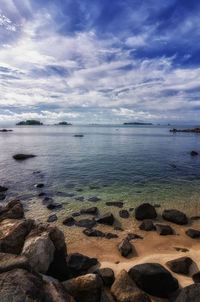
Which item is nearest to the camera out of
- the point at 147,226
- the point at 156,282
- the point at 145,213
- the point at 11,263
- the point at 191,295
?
the point at 11,263

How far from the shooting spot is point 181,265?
7.79 metres

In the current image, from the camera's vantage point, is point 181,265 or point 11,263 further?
point 181,265

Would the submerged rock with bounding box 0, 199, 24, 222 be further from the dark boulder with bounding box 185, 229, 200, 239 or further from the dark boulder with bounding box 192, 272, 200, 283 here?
the dark boulder with bounding box 185, 229, 200, 239

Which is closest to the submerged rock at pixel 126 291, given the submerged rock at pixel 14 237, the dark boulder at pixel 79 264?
the dark boulder at pixel 79 264

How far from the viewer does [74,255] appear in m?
8.27

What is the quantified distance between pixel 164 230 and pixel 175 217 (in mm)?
1947

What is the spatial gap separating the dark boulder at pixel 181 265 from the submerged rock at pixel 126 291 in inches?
103

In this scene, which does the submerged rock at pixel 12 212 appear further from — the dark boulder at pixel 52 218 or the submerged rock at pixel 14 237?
the submerged rock at pixel 14 237

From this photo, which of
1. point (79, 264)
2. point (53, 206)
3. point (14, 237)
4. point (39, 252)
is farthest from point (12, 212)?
point (39, 252)

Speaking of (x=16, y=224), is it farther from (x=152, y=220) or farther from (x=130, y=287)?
(x=152, y=220)

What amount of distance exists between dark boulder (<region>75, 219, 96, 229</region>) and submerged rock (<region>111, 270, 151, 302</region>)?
5735 millimetres

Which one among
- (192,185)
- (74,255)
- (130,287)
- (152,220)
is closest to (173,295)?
(130,287)

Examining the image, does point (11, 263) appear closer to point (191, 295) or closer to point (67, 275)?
point (67, 275)

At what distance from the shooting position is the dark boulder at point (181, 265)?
764 cm
